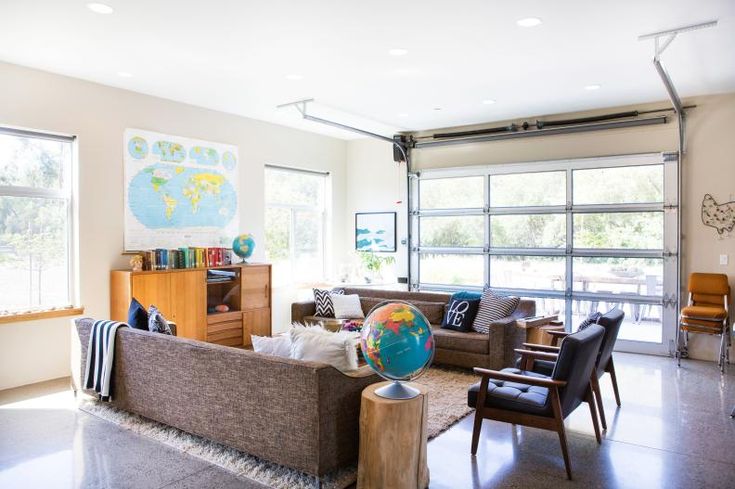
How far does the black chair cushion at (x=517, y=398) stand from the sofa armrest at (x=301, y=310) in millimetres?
3471

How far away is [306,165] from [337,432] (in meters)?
5.76

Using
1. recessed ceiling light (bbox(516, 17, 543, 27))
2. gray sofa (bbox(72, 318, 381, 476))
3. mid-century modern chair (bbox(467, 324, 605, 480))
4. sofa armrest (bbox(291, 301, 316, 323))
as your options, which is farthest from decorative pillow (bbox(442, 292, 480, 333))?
recessed ceiling light (bbox(516, 17, 543, 27))

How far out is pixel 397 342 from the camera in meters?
2.84

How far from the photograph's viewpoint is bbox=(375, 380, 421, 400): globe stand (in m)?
2.95

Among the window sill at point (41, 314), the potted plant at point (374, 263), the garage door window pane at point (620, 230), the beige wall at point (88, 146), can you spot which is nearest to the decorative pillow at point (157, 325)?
the window sill at point (41, 314)

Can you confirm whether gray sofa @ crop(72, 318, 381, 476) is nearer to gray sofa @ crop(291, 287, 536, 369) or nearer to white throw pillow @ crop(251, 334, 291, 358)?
white throw pillow @ crop(251, 334, 291, 358)

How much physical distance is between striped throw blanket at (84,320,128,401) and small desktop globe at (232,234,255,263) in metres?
2.66

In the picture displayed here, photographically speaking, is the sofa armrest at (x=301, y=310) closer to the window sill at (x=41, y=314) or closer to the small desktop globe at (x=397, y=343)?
the window sill at (x=41, y=314)

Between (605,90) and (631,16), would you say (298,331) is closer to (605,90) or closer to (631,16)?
(631,16)

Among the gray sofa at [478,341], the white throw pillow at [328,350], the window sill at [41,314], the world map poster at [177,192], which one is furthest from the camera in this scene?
the world map poster at [177,192]

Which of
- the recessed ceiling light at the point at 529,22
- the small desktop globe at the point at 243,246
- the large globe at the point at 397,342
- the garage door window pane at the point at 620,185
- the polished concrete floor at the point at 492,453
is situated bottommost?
the polished concrete floor at the point at 492,453

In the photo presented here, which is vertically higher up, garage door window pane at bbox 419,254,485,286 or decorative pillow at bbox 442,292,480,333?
garage door window pane at bbox 419,254,485,286

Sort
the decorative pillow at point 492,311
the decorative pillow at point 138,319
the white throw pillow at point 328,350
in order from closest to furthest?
1. the white throw pillow at point 328,350
2. the decorative pillow at point 138,319
3. the decorative pillow at point 492,311

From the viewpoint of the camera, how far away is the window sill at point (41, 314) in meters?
4.94
